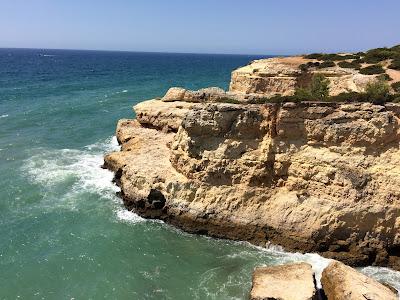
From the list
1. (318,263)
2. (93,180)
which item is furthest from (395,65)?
(93,180)

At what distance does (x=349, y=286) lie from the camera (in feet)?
54.9

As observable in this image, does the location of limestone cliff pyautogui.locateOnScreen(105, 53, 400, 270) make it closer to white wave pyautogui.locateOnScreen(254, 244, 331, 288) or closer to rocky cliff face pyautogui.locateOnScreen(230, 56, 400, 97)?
white wave pyautogui.locateOnScreen(254, 244, 331, 288)

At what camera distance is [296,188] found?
903 inches

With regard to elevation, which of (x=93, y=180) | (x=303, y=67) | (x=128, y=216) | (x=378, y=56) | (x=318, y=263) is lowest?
(x=318, y=263)

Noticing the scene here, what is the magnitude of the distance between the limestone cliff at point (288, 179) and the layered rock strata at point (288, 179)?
5 centimetres

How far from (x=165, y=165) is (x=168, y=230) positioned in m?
4.37

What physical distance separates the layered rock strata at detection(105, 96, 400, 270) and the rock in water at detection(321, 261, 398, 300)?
3.40 meters

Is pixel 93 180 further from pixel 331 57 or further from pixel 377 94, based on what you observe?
pixel 331 57

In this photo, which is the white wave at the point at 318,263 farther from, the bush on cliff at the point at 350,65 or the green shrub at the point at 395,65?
the bush on cliff at the point at 350,65

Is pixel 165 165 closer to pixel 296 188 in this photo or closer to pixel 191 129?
pixel 191 129

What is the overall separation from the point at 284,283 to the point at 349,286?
8.19 feet

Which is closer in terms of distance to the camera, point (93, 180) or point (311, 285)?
point (311, 285)

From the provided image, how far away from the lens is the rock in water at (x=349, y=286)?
646 inches

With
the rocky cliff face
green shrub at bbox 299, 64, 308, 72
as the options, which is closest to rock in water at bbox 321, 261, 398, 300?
the rocky cliff face
